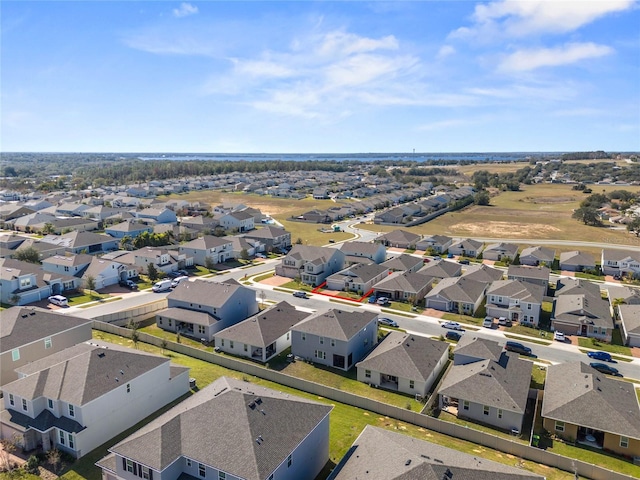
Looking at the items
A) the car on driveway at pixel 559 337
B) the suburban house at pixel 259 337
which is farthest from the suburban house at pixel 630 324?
the suburban house at pixel 259 337

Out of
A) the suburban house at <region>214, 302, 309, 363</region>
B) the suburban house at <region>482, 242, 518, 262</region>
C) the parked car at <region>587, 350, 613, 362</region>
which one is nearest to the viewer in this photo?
the suburban house at <region>214, 302, 309, 363</region>

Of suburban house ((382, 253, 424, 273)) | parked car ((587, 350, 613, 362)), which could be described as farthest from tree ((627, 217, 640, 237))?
parked car ((587, 350, 613, 362))

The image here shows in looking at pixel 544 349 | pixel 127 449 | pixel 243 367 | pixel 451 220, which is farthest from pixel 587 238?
pixel 127 449

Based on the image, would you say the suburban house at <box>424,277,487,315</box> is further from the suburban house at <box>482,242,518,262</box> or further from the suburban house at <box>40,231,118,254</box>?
the suburban house at <box>40,231,118,254</box>

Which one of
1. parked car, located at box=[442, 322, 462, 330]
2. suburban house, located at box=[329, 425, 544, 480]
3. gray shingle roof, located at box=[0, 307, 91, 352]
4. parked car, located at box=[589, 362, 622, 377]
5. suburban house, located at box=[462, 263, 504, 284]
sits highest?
A: gray shingle roof, located at box=[0, 307, 91, 352]

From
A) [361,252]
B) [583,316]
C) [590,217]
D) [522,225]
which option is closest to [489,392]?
[583,316]

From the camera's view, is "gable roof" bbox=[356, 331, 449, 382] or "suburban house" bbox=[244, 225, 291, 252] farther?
"suburban house" bbox=[244, 225, 291, 252]
